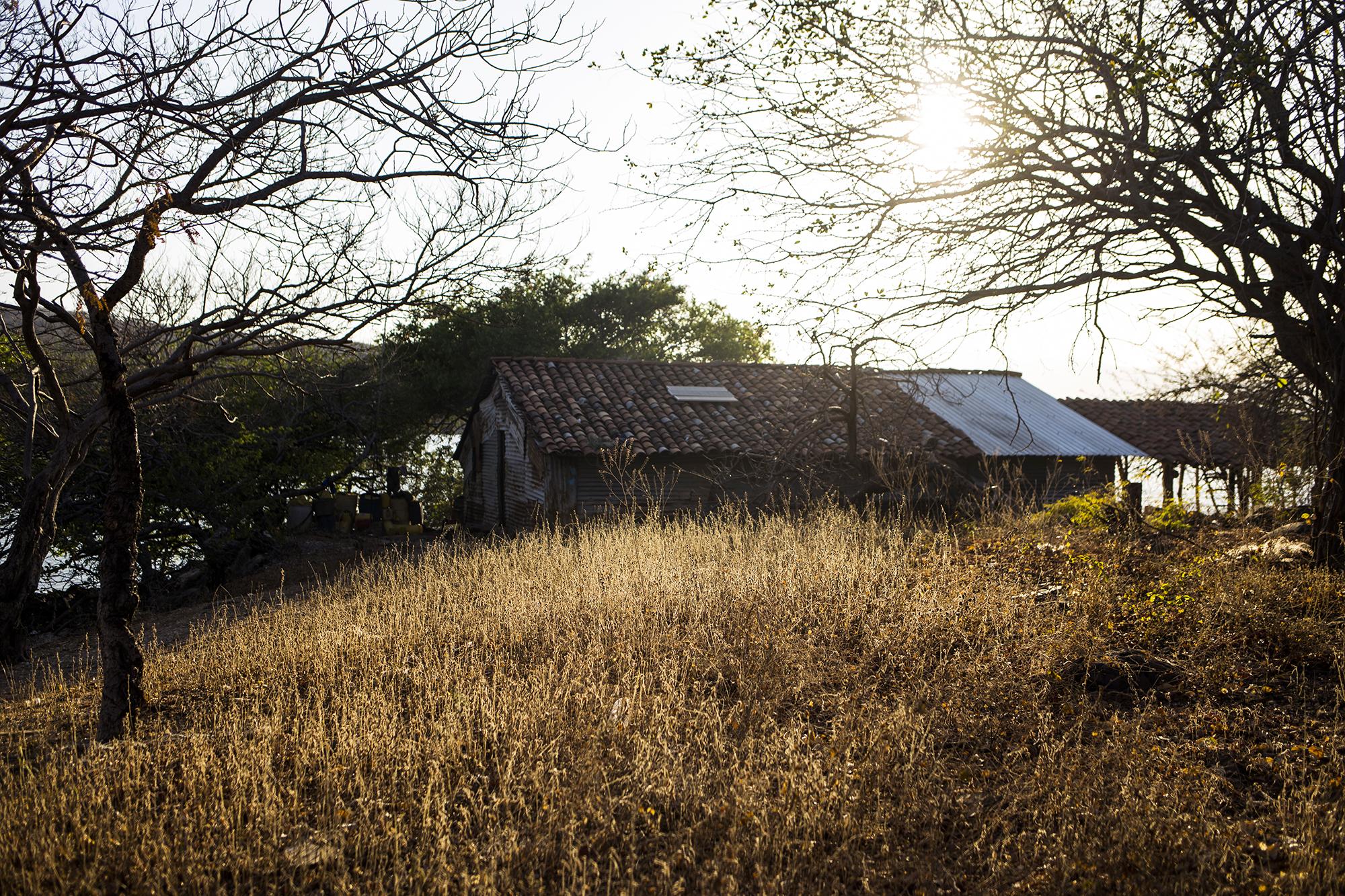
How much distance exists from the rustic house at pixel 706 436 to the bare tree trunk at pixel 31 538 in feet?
26.1

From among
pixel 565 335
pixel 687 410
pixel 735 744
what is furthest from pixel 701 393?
pixel 735 744

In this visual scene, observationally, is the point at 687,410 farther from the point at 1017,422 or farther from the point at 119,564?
the point at 119,564

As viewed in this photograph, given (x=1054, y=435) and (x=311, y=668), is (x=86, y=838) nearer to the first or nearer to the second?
(x=311, y=668)

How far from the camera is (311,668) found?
681cm

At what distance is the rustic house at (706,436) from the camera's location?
17.1 metres

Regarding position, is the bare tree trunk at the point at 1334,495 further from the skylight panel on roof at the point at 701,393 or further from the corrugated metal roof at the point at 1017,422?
the skylight panel on roof at the point at 701,393

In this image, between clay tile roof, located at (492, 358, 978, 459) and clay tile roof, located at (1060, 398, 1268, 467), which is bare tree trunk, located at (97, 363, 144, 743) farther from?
clay tile roof, located at (1060, 398, 1268, 467)

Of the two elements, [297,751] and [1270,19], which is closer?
[297,751]

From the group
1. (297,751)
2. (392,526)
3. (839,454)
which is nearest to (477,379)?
(392,526)

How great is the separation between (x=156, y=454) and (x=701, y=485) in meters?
10.3

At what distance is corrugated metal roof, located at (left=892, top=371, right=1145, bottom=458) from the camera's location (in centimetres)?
2059

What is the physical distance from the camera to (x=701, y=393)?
21328mm

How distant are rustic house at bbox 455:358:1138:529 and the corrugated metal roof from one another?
0.18 ft

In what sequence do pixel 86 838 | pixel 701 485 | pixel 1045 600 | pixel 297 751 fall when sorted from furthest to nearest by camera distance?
pixel 701 485, pixel 1045 600, pixel 297 751, pixel 86 838
